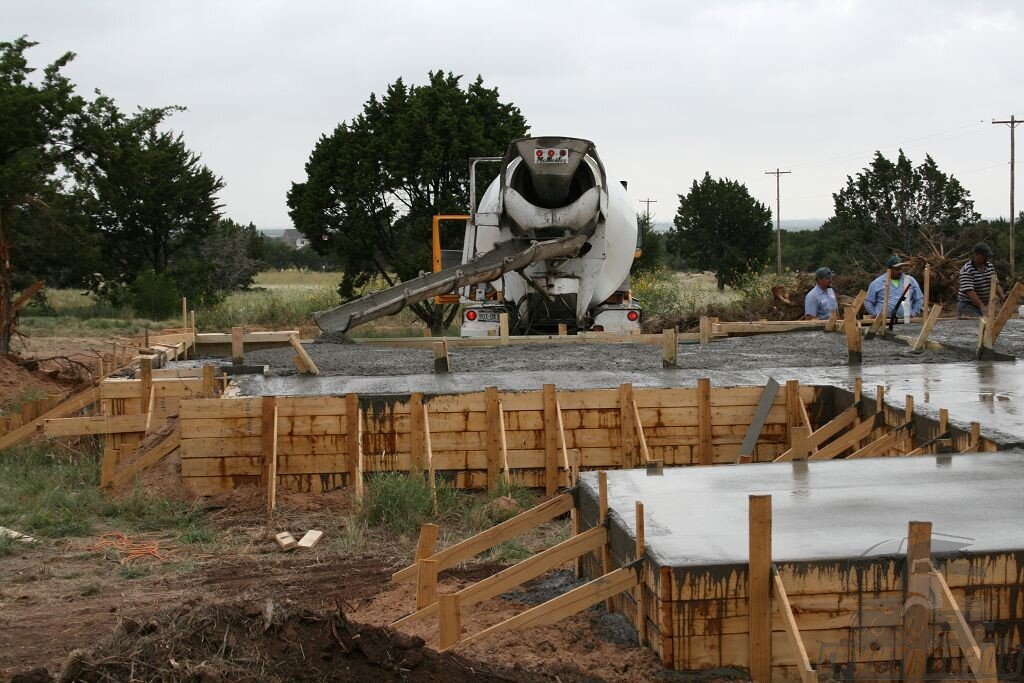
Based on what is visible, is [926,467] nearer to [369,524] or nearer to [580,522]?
[580,522]

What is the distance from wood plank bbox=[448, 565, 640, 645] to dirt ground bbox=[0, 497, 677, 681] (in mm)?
158

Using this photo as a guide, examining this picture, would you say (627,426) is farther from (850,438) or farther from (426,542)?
(426,542)

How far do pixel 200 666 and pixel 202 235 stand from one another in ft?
124

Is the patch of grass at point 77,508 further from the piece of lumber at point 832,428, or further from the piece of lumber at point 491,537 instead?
the piece of lumber at point 832,428

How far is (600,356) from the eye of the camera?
14.7 meters

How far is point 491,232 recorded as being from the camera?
17.6m

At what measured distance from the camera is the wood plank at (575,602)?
6305 millimetres

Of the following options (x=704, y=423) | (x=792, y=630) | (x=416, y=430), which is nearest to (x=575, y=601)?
(x=792, y=630)

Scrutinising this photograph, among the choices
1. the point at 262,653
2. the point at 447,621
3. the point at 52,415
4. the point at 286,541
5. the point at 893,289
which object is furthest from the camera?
the point at 893,289

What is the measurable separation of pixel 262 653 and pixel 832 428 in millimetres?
6324

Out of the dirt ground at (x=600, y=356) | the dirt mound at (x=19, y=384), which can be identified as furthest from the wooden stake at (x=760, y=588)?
the dirt mound at (x=19, y=384)

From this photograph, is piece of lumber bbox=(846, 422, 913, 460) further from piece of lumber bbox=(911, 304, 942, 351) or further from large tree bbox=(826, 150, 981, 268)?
large tree bbox=(826, 150, 981, 268)

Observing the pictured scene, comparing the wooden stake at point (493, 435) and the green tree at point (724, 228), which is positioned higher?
the green tree at point (724, 228)

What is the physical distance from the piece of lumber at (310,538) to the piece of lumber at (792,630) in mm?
4726
